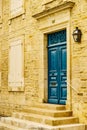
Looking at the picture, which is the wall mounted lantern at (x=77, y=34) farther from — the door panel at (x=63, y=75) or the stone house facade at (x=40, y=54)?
the door panel at (x=63, y=75)

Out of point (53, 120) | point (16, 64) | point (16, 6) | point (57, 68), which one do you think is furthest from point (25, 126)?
point (16, 6)

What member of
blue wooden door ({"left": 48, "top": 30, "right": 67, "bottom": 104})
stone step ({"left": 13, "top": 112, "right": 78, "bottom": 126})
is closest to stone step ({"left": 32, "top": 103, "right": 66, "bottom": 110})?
blue wooden door ({"left": 48, "top": 30, "right": 67, "bottom": 104})

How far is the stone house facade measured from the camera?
934cm

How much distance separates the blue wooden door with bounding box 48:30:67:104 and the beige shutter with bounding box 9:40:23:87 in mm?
1811

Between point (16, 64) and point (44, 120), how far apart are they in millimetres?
4166

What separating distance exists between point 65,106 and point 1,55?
541cm

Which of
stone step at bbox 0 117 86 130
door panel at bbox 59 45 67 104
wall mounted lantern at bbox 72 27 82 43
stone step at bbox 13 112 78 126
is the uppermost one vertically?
wall mounted lantern at bbox 72 27 82 43

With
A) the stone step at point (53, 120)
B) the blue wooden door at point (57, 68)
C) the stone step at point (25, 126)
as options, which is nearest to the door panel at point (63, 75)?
the blue wooden door at point (57, 68)

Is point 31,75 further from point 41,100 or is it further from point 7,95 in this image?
point 7,95

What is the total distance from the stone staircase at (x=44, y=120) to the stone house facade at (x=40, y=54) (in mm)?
272

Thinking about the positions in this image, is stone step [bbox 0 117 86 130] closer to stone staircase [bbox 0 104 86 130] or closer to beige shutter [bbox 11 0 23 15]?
stone staircase [bbox 0 104 86 130]

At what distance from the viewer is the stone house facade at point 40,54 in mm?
9336

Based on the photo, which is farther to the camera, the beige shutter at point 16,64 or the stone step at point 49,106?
the beige shutter at point 16,64

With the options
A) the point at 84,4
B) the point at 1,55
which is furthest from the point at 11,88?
the point at 84,4
